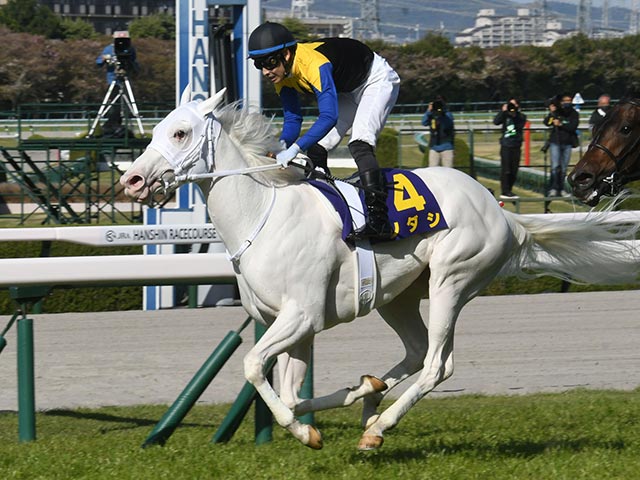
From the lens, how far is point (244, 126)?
4.79m

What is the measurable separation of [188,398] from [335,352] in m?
2.79

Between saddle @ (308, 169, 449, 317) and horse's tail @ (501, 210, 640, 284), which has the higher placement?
saddle @ (308, 169, 449, 317)

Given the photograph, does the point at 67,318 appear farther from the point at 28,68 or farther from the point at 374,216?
the point at 28,68

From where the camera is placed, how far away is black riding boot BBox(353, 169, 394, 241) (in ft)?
15.3

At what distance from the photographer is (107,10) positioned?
82.7 meters

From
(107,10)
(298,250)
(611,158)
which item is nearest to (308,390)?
(298,250)

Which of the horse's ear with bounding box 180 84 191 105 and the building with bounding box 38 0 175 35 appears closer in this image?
the horse's ear with bounding box 180 84 191 105

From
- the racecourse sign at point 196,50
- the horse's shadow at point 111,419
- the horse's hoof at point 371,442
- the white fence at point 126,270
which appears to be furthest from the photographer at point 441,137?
the horse's hoof at point 371,442

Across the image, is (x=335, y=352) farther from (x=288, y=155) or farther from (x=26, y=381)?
(x=288, y=155)

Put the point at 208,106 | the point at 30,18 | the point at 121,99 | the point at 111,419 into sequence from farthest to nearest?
the point at 30,18, the point at 121,99, the point at 111,419, the point at 208,106

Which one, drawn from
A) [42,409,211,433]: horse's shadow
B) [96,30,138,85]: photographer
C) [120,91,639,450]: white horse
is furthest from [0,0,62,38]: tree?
[120,91,639,450]: white horse

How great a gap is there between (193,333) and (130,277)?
2.74 meters

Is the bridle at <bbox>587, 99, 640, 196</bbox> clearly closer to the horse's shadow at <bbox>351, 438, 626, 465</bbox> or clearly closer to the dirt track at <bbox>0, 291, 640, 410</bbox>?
the horse's shadow at <bbox>351, 438, 626, 465</bbox>

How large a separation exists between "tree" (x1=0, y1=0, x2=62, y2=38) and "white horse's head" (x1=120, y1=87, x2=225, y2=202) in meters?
55.3
